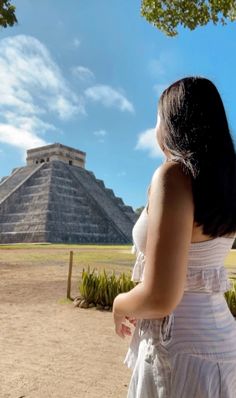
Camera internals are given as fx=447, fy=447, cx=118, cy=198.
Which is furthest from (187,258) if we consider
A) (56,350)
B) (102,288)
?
(102,288)

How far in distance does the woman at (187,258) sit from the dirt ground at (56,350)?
117 inches

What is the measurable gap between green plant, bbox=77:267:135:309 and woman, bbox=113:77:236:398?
284 inches

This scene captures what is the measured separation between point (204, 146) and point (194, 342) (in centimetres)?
68

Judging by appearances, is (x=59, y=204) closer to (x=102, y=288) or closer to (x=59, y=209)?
(x=59, y=209)

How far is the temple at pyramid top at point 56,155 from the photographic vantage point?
47969 mm

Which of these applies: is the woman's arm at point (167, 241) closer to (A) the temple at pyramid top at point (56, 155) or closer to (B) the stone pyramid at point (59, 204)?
(B) the stone pyramid at point (59, 204)

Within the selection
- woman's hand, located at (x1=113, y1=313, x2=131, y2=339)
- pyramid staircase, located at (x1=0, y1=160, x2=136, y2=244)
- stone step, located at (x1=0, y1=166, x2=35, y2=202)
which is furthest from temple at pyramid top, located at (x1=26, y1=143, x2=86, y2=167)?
woman's hand, located at (x1=113, y1=313, x2=131, y2=339)

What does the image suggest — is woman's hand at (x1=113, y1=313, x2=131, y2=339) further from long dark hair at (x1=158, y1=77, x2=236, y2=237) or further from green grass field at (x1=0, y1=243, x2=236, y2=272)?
green grass field at (x1=0, y1=243, x2=236, y2=272)

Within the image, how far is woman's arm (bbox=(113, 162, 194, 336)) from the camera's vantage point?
4.69 ft

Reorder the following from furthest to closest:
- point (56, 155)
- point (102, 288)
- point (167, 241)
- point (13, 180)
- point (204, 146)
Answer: point (13, 180), point (56, 155), point (102, 288), point (204, 146), point (167, 241)

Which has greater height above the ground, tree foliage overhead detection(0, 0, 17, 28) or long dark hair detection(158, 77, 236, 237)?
tree foliage overhead detection(0, 0, 17, 28)

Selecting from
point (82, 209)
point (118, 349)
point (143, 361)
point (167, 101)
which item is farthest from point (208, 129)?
point (82, 209)

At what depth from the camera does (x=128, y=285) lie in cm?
888

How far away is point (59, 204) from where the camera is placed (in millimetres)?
41031
